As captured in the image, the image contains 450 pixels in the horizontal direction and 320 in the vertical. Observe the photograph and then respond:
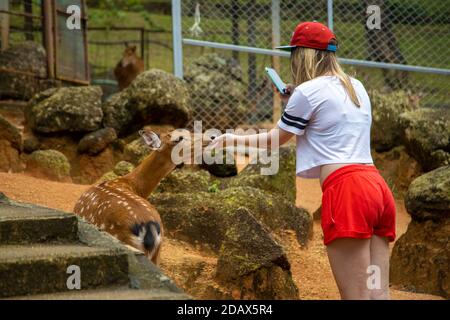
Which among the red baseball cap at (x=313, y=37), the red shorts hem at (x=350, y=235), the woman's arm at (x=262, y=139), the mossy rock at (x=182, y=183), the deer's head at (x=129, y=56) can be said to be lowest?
the mossy rock at (x=182, y=183)

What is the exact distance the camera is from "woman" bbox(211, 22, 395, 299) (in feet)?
15.5

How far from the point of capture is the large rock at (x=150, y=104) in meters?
11.2

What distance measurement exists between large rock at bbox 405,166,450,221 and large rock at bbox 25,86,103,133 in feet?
15.5

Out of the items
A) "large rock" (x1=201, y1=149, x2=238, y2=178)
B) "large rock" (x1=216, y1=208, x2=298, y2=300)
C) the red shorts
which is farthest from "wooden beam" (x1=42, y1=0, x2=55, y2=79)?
the red shorts

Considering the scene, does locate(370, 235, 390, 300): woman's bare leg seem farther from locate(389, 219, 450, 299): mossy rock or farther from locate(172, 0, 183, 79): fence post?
locate(172, 0, 183, 79): fence post

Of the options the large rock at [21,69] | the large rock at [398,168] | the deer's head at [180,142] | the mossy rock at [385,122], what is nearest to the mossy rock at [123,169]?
the deer's head at [180,142]

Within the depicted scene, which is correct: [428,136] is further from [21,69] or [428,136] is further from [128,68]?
[128,68]

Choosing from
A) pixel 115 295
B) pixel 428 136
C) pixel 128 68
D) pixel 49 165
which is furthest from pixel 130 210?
pixel 128 68

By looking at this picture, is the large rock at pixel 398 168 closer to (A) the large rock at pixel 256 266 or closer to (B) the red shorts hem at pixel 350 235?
(A) the large rock at pixel 256 266

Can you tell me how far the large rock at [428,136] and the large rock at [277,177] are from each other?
191 cm

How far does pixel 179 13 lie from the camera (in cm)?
1207

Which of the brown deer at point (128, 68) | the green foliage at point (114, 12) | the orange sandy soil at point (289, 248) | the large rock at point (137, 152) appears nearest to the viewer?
the orange sandy soil at point (289, 248)

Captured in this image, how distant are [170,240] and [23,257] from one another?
3.59 metres
